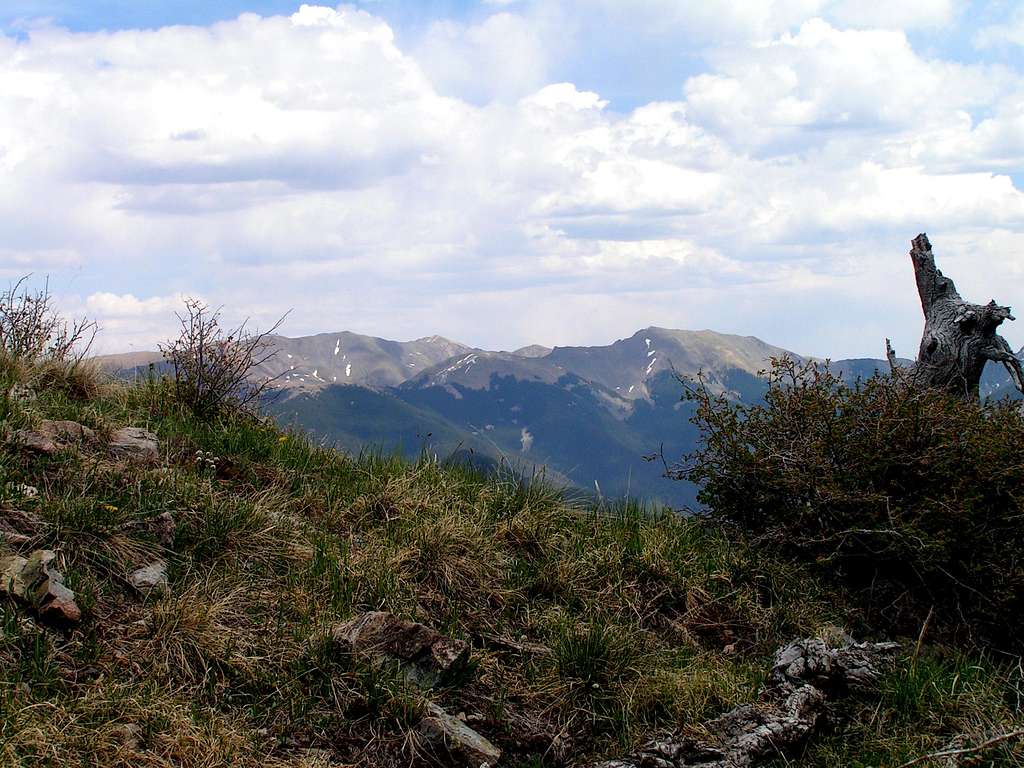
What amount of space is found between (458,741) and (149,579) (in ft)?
6.29

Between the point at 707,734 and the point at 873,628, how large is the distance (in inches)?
84.7

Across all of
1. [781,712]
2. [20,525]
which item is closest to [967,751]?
[781,712]

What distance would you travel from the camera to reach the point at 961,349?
316 inches

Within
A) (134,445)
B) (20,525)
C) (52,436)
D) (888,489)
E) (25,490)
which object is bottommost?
(888,489)

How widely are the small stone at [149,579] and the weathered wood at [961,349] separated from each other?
576cm

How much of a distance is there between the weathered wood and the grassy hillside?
251cm

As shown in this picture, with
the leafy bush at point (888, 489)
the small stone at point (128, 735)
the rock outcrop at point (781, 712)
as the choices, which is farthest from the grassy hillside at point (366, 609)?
the leafy bush at point (888, 489)

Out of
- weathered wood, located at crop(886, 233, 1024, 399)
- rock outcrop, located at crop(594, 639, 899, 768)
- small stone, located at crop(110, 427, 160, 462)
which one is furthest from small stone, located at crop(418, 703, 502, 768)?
weathered wood, located at crop(886, 233, 1024, 399)

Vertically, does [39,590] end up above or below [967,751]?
above

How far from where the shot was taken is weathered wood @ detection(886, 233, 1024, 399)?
7879 mm

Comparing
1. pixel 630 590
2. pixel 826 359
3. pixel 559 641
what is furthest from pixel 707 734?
pixel 826 359

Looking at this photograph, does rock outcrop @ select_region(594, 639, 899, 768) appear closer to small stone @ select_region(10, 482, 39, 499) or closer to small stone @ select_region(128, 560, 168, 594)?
small stone @ select_region(128, 560, 168, 594)

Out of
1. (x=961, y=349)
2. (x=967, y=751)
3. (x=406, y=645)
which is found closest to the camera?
(x=967, y=751)

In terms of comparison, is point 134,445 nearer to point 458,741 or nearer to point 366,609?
point 366,609
